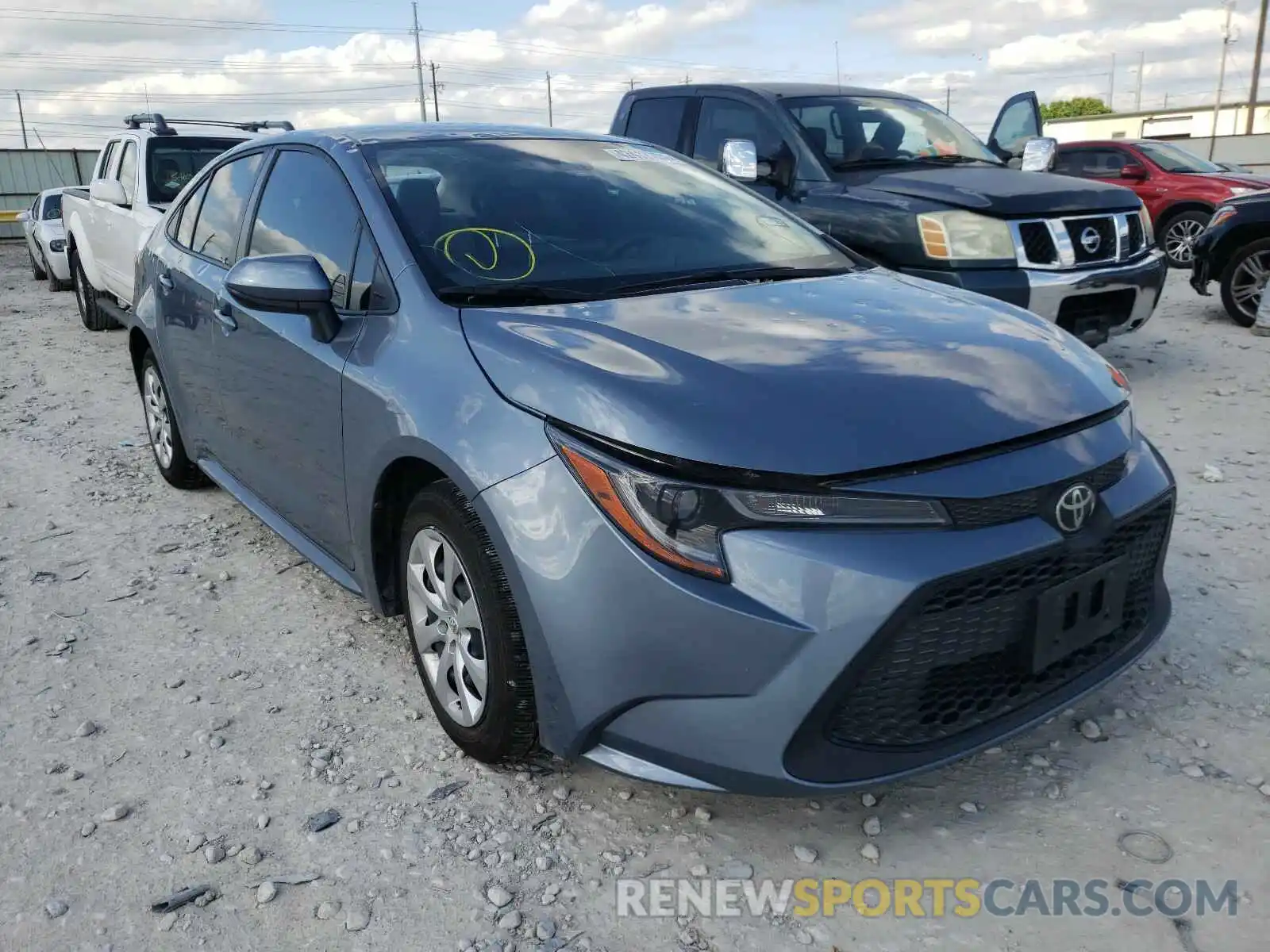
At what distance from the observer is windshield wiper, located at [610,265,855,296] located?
276 cm

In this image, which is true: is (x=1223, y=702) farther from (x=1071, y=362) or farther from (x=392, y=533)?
(x=392, y=533)

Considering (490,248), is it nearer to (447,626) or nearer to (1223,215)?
(447,626)

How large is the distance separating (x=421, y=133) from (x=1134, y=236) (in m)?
4.62

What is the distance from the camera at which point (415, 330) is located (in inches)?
101

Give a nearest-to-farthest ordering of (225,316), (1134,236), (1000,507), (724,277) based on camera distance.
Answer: (1000,507) → (724,277) → (225,316) → (1134,236)

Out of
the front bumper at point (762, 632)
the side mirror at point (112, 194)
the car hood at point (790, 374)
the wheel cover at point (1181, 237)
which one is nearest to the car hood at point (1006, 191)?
the car hood at point (790, 374)

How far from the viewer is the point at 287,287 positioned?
2.73 metres

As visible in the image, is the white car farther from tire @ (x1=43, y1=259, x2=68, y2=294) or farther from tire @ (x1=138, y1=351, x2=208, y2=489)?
tire @ (x1=138, y1=351, x2=208, y2=489)

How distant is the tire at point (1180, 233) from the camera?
12.3 meters

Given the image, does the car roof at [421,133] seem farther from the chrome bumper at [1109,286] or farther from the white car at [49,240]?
the white car at [49,240]

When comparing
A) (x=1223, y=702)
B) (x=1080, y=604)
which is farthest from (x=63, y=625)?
(x=1223, y=702)

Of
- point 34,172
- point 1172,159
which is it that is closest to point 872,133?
point 1172,159

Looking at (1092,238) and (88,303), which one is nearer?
(1092,238)

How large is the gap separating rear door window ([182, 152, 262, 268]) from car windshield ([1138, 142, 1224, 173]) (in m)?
12.2
